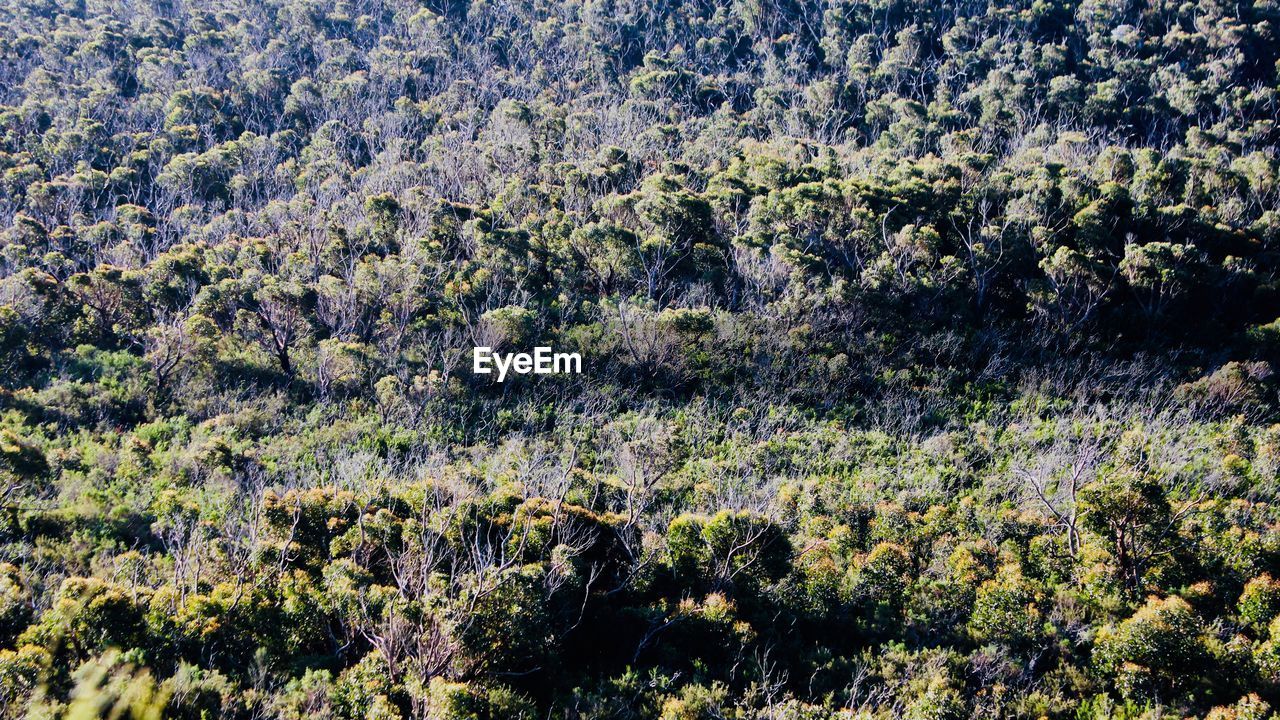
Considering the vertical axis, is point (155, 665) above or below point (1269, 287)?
below

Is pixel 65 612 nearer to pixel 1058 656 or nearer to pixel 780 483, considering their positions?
pixel 780 483

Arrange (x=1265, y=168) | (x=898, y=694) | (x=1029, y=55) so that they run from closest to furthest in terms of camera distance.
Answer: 1. (x=898, y=694)
2. (x=1265, y=168)
3. (x=1029, y=55)

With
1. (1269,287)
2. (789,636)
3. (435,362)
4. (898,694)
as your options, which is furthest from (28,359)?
(1269,287)

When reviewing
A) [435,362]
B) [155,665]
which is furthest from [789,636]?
[435,362]

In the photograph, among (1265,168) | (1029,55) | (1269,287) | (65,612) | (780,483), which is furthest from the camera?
(1029,55)

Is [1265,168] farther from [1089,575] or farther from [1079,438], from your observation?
[1089,575]

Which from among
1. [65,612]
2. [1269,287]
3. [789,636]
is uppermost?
[1269,287]

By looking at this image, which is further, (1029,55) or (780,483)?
(1029,55)
